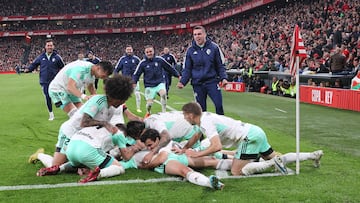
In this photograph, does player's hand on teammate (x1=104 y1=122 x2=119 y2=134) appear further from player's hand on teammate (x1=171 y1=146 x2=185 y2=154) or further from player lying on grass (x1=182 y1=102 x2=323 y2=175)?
player lying on grass (x1=182 y1=102 x2=323 y2=175)

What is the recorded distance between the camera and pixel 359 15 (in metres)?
22.5

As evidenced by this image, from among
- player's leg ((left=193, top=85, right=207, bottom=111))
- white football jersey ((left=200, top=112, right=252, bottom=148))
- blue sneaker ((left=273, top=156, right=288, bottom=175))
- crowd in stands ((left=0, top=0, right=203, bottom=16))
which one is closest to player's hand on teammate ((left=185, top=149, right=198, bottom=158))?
white football jersey ((left=200, top=112, right=252, bottom=148))

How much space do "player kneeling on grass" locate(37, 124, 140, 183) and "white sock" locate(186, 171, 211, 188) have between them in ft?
3.73

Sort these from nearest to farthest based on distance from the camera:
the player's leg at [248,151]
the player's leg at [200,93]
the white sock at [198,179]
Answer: the white sock at [198,179], the player's leg at [248,151], the player's leg at [200,93]

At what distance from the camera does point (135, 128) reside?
6.60 m

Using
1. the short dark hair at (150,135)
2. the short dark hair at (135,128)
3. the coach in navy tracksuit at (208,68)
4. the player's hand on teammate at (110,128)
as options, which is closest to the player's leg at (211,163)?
the short dark hair at (150,135)

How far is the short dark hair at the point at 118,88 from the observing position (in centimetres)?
586

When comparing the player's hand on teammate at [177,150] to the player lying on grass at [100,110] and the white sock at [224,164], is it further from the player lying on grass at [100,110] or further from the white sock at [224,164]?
the player lying on grass at [100,110]

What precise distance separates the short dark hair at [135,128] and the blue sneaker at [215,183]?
1579mm

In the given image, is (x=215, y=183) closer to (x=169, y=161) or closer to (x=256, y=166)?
(x=256, y=166)

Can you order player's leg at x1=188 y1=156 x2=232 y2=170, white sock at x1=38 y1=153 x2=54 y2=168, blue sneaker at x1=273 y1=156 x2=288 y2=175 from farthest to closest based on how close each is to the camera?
white sock at x1=38 y1=153 x2=54 y2=168
player's leg at x1=188 y1=156 x2=232 y2=170
blue sneaker at x1=273 y1=156 x2=288 y2=175

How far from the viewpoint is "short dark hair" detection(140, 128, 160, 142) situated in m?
6.48

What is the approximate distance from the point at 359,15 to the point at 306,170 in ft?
60.2

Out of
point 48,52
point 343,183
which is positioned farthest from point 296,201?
point 48,52
